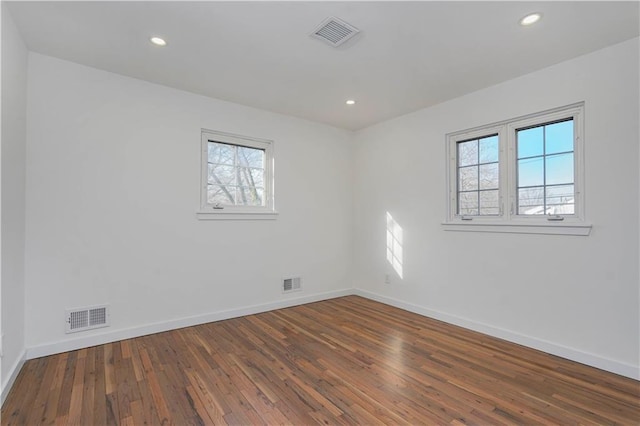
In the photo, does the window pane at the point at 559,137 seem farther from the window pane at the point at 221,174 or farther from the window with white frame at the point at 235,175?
the window pane at the point at 221,174

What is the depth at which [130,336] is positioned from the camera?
310 cm

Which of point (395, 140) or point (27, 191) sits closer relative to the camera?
point (27, 191)

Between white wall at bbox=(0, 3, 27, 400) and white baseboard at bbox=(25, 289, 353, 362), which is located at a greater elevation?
white wall at bbox=(0, 3, 27, 400)

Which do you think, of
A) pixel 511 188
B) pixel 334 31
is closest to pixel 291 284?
pixel 511 188

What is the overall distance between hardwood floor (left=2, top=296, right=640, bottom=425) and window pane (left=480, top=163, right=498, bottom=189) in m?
1.59

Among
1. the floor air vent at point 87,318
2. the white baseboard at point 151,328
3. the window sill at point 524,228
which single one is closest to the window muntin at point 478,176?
the window sill at point 524,228

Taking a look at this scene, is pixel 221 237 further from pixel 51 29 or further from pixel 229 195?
pixel 51 29

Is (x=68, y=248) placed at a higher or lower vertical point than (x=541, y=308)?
higher

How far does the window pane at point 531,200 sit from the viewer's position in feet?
9.88

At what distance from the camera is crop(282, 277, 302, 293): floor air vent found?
425 centimetres

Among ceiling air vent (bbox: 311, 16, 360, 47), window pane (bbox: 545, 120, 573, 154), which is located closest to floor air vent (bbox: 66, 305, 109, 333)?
ceiling air vent (bbox: 311, 16, 360, 47)

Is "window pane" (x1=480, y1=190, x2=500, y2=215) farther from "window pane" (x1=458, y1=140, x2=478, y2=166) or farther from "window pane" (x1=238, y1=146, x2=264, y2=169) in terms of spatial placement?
"window pane" (x1=238, y1=146, x2=264, y2=169)

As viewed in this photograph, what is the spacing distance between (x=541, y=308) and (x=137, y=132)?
430 centimetres

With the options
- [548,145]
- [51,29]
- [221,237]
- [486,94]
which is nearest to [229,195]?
[221,237]
